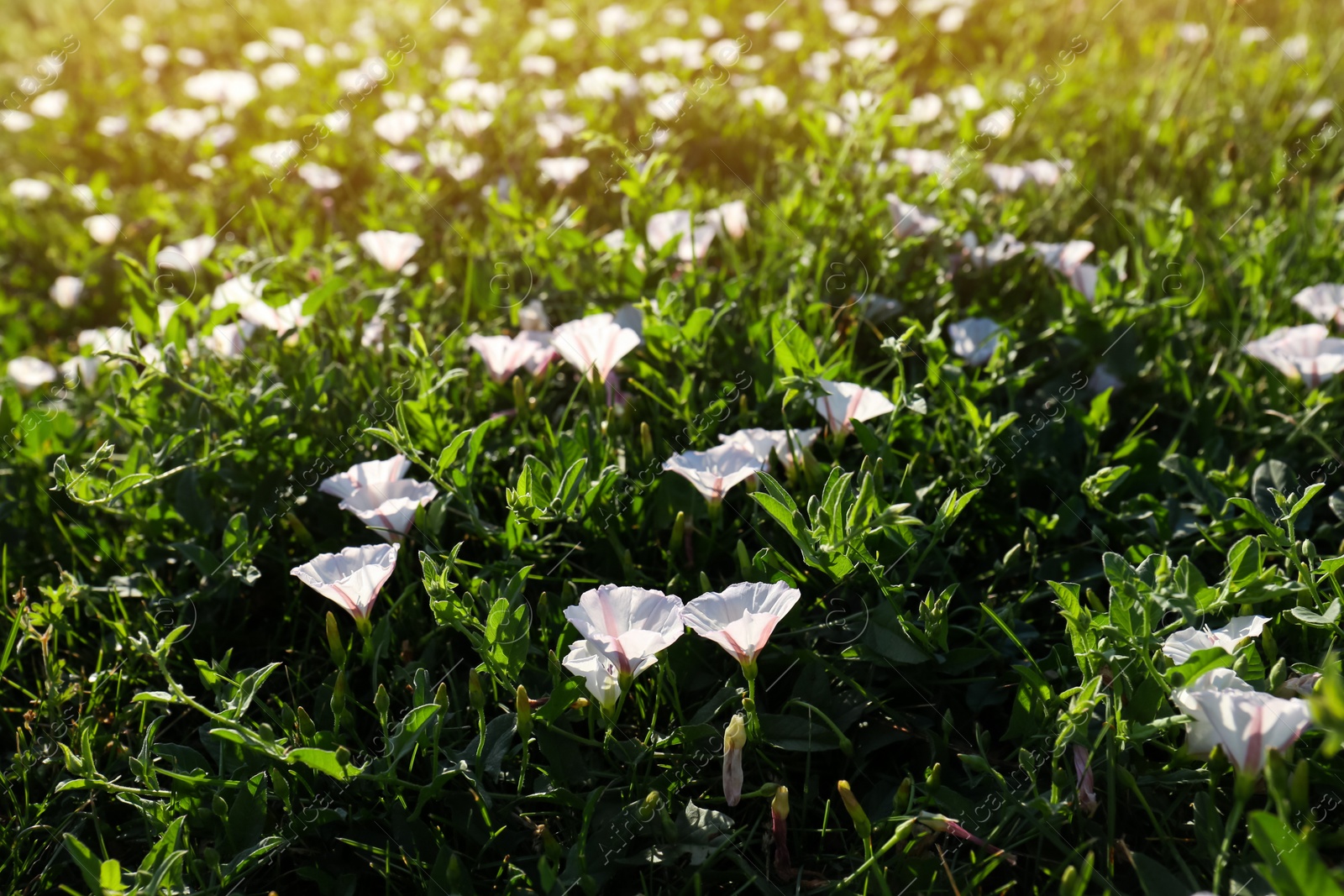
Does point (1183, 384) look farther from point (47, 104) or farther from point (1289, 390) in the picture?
point (47, 104)

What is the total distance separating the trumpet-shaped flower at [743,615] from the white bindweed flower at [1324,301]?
4.84 ft

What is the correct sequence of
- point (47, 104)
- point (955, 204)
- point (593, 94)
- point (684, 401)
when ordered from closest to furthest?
point (684, 401), point (955, 204), point (593, 94), point (47, 104)

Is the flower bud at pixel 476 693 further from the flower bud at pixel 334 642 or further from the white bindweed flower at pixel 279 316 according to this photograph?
the white bindweed flower at pixel 279 316

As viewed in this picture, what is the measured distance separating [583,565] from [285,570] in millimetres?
600

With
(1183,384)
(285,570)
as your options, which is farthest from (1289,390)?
(285,570)

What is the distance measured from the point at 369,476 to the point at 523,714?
54 cm

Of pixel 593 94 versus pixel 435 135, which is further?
pixel 593 94

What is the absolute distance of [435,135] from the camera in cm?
327

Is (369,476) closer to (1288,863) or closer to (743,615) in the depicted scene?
(743,615)

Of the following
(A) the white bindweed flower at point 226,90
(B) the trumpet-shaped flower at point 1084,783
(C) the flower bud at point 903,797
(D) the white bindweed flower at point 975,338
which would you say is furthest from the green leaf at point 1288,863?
(A) the white bindweed flower at point 226,90

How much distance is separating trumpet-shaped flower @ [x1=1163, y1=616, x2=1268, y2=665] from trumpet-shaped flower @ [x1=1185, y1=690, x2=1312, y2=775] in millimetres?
103

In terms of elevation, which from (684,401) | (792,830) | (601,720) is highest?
(684,401)

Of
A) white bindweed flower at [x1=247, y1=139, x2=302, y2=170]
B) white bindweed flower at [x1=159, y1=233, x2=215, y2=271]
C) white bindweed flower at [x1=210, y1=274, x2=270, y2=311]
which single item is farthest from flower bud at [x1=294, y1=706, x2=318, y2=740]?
white bindweed flower at [x1=247, y1=139, x2=302, y2=170]

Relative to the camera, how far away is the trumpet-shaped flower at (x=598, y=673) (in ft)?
4.58
